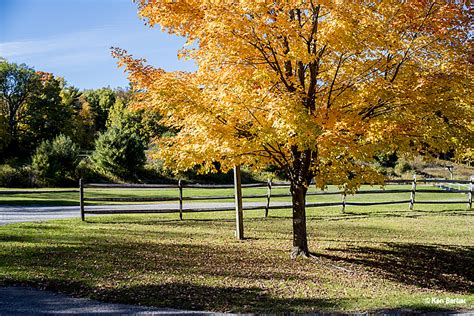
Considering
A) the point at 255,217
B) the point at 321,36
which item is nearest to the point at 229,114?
the point at 321,36

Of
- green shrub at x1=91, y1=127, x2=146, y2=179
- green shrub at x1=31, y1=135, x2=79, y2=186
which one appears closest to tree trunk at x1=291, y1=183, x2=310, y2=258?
green shrub at x1=31, y1=135, x2=79, y2=186

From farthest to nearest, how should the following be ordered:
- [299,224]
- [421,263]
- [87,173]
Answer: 1. [87,173]
2. [421,263]
3. [299,224]

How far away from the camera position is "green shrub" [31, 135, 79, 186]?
119 ft

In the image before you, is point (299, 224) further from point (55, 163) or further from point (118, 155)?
point (118, 155)

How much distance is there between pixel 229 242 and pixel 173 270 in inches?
168

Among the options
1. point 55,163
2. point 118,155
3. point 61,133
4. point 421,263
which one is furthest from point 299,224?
point 61,133

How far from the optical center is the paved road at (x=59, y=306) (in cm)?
683

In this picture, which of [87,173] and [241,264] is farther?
[87,173]

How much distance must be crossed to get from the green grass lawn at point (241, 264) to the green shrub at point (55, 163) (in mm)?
20252

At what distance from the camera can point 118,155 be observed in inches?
1574

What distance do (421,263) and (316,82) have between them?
5799 millimetres

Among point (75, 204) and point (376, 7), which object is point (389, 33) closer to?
point (376, 7)

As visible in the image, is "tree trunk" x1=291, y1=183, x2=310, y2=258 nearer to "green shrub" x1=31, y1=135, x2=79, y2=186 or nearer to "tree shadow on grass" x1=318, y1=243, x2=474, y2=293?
"tree shadow on grass" x1=318, y1=243, x2=474, y2=293

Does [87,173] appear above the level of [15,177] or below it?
above
